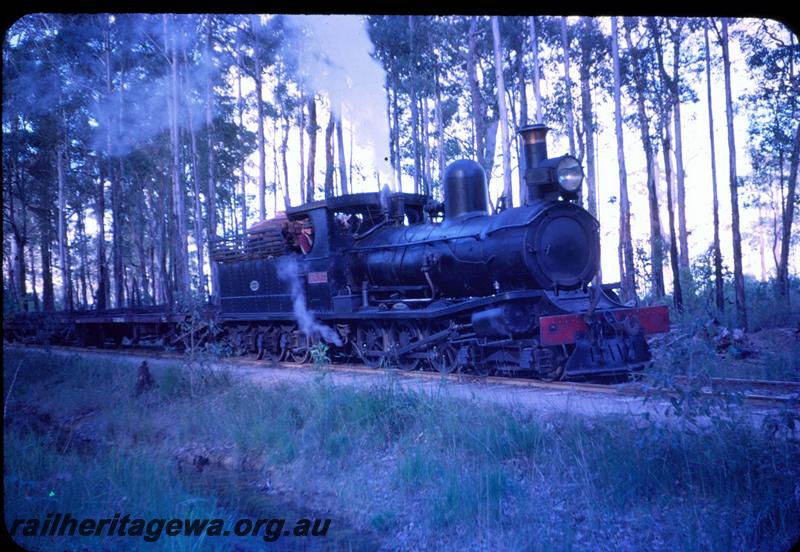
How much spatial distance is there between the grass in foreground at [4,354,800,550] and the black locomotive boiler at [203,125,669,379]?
2.25 meters

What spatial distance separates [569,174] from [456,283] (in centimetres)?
243

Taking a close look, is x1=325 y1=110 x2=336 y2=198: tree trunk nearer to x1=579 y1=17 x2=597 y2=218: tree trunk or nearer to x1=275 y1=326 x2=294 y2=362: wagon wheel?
x1=579 y1=17 x2=597 y2=218: tree trunk

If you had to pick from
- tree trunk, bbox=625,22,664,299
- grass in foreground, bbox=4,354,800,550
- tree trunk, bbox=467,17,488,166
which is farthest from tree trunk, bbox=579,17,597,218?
grass in foreground, bbox=4,354,800,550

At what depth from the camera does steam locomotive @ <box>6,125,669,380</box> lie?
348 inches

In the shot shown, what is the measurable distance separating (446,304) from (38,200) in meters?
23.2

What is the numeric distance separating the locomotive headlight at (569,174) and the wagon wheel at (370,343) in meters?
4.14

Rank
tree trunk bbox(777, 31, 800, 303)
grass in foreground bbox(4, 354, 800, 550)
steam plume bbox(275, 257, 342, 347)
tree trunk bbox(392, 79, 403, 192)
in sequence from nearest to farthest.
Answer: grass in foreground bbox(4, 354, 800, 550) < steam plume bbox(275, 257, 342, 347) < tree trunk bbox(777, 31, 800, 303) < tree trunk bbox(392, 79, 403, 192)

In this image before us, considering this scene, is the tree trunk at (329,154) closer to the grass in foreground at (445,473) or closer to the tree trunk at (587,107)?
the tree trunk at (587,107)

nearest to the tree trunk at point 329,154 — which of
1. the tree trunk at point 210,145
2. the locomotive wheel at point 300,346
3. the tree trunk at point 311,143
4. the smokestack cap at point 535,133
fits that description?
the tree trunk at point 311,143

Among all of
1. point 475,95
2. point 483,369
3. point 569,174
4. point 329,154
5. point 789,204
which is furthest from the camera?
point 329,154

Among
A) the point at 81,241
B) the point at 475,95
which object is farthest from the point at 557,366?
the point at 81,241

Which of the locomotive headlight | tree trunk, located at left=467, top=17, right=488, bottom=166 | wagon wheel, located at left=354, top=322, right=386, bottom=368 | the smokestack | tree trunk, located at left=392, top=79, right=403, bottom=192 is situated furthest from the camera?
tree trunk, located at left=392, top=79, right=403, bottom=192

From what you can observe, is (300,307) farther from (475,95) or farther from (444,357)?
(475,95)

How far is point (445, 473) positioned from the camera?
5.61 meters
